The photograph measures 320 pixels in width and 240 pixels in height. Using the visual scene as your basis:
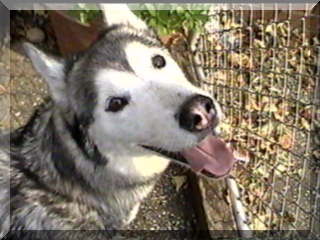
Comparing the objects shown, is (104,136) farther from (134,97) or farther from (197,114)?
(197,114)

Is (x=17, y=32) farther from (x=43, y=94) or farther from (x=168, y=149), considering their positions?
(x=168, y=149)

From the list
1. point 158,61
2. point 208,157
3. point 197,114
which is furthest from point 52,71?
point 208,157

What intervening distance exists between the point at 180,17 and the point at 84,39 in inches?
20.7

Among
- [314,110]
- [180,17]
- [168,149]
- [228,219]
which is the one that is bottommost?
[228,219]

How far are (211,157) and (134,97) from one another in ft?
1.47

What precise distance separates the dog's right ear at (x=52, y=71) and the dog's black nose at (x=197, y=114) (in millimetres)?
491

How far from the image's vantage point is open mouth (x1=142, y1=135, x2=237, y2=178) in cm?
246

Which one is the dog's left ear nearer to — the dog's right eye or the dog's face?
the dog's face

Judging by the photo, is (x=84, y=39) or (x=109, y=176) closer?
Answer: (x=109, y=176)

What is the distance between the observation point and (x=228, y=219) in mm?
3221

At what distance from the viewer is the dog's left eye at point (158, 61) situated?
2.35 m

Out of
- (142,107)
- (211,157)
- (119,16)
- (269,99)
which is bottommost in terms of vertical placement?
(269,99)

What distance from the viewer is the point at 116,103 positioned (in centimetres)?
228

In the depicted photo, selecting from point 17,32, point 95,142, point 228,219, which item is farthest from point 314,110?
point 17,32
